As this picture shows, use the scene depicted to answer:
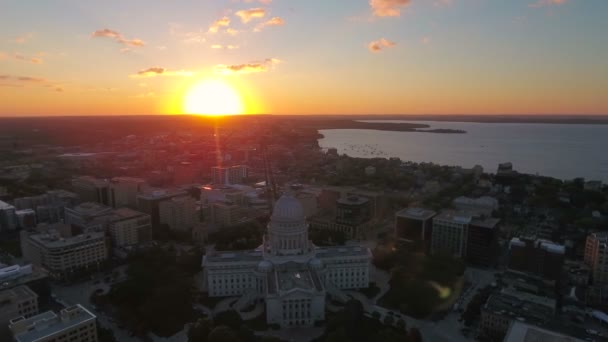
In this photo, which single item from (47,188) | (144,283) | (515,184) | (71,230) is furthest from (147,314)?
(515,184)

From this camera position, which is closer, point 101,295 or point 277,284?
point 277,284

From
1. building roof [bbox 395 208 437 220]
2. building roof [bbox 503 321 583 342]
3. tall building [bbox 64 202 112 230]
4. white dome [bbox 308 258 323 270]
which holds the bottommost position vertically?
white dome [bbox 308 258 323 270]

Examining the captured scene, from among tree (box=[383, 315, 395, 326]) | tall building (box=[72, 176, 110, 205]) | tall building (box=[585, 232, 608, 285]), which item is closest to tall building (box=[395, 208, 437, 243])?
tall building (box=[585, 232, 608, 285])

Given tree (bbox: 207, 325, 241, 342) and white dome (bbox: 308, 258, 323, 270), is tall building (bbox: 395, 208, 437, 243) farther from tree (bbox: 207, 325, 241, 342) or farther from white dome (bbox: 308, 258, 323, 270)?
tree (bbox: 207, 325, 241, 342)

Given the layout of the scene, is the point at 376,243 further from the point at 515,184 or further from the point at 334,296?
the point at 515,184

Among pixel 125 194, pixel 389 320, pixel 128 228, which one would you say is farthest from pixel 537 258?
pixel 125 194

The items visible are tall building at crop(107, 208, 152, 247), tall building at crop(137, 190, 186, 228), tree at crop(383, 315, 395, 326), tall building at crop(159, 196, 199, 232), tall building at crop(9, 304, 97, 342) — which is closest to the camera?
tall building at crop(9, 304, 97, 342)
